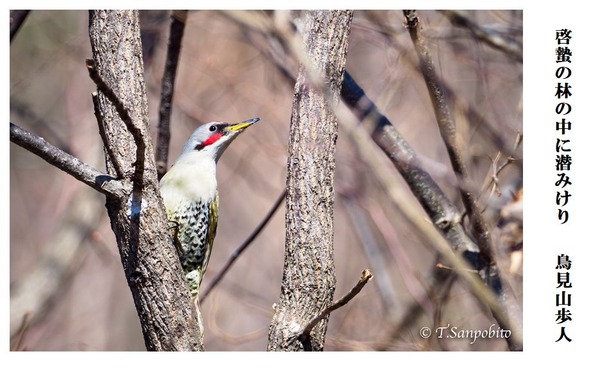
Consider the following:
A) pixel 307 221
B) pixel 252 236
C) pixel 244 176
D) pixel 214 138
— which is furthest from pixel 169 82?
pixel 244 176

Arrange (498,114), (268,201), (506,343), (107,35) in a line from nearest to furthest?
(107,35) → (506,343) → (498,114) → (268,201)

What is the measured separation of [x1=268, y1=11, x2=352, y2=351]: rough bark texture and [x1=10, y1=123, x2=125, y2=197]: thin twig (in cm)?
59

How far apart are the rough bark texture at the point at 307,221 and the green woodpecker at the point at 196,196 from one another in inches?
31.0

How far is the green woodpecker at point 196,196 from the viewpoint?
3293 mm

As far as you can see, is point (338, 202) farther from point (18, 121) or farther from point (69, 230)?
point (18, 121)

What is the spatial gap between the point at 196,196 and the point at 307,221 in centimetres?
103

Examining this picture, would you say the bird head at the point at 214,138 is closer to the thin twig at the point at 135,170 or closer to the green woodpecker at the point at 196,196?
the green woodpecker at the point at 196,196

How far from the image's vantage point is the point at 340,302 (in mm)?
2166

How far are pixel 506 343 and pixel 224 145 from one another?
1555 mm

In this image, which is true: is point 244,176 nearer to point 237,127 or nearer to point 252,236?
point 237,127

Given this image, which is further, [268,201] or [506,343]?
[268,201]

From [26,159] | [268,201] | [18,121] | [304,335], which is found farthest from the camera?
[26,159]

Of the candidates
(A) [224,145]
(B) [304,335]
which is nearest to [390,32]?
(A) [224,145]

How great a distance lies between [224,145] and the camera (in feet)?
11.3
